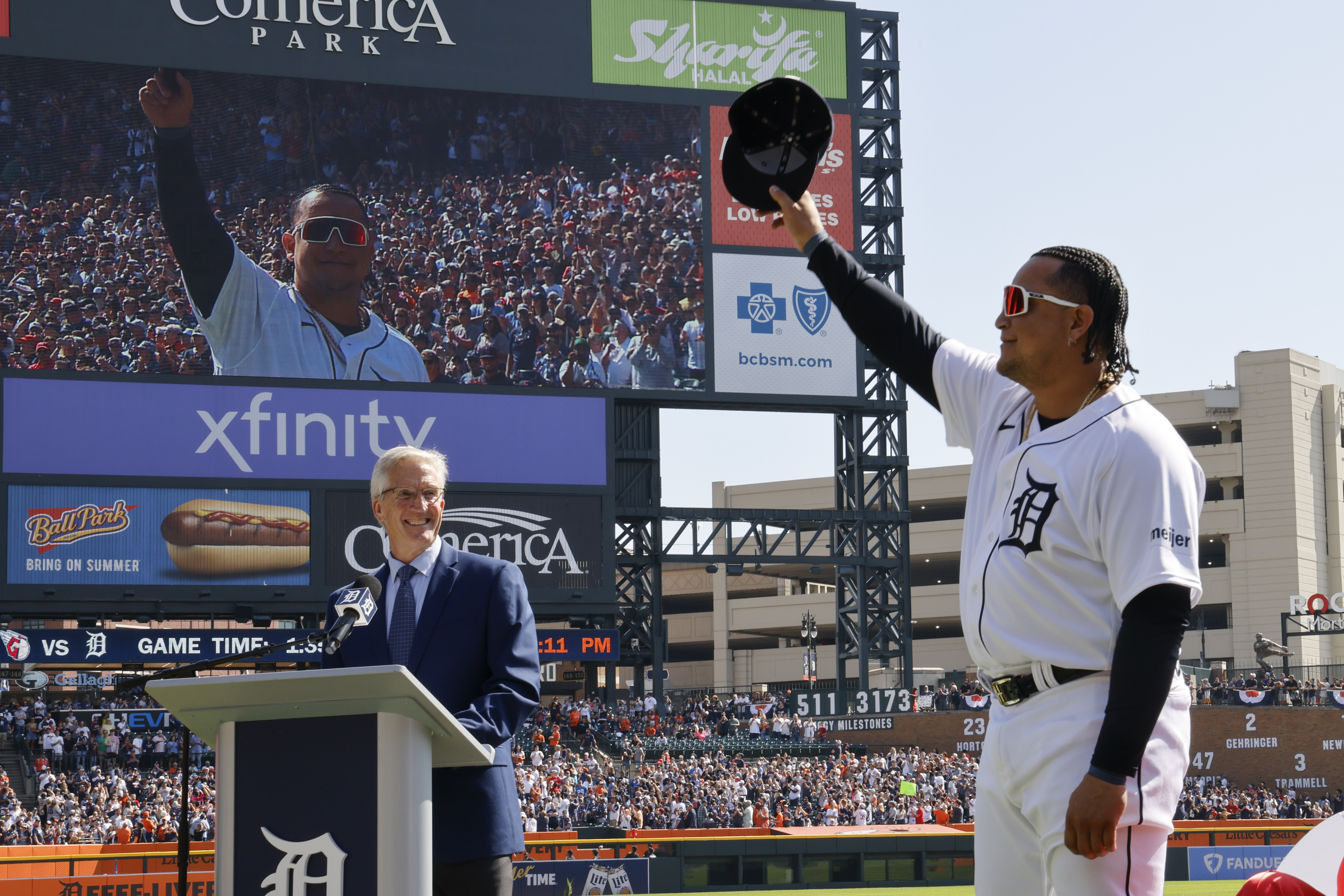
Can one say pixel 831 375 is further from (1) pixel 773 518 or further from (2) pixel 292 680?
(2) pixel 292 680

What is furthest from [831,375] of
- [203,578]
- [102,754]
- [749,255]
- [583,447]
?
[102,754]

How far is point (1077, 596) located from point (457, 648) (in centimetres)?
178

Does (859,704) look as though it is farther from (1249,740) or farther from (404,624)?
(404,624)

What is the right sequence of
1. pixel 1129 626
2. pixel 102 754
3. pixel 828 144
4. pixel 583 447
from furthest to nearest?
pixel 583 447
pixel 102 754
pixel 828 144
pixel 1129 626

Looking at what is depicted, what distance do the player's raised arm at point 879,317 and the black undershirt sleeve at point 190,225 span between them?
104 ft

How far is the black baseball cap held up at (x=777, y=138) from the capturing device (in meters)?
3.71

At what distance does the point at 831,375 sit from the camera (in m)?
37.0

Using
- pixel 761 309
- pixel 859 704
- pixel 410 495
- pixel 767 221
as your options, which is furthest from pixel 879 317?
pixel 859 704

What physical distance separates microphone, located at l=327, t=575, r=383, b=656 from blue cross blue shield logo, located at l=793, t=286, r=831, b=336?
33.1 metres

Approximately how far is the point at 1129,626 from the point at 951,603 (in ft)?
217

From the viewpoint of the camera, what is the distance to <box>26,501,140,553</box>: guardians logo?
31.6 metres

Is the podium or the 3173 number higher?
the podium

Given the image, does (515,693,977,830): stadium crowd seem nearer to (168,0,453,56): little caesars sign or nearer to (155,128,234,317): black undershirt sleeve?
(155,128,234,317): black undershirt sleeve

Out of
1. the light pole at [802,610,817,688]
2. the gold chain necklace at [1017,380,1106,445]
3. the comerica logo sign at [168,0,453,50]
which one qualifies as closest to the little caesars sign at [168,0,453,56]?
the comerica logo sign at [168,0,453,50]
